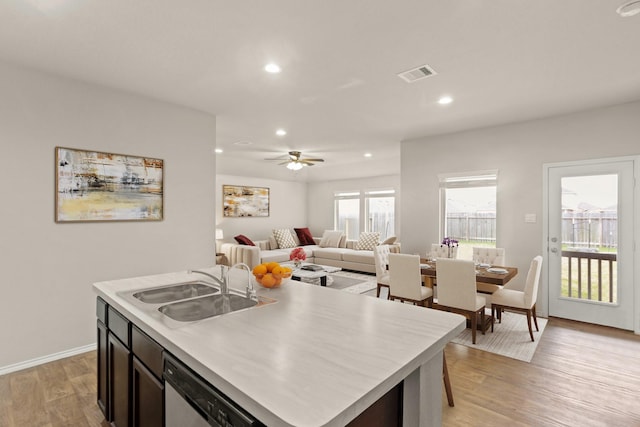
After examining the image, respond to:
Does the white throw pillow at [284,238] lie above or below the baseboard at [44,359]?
above

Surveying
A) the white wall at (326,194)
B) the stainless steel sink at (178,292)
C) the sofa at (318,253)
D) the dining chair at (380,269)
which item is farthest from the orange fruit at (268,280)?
the white wall at (326,194)

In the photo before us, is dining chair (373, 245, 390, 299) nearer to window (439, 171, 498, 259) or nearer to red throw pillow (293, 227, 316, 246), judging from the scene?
window (439, 171, 498, 259)

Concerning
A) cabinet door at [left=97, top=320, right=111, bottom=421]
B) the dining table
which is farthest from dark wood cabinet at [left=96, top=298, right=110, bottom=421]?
the dining table

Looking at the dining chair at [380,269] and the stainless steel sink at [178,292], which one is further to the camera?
the dining chair at [380,269]

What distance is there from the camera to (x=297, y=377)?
0.93 m

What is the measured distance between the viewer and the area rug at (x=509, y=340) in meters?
3.16

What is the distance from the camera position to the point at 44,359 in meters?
2.89

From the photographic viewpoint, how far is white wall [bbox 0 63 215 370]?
8.98 ft

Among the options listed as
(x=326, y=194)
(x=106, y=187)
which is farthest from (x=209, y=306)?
(x=326, y=194)

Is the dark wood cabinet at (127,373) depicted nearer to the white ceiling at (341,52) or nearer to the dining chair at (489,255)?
the white ceiling at (341,52)

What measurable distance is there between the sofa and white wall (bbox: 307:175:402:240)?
59 cm

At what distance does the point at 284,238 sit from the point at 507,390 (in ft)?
20.6

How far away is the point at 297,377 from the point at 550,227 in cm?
453

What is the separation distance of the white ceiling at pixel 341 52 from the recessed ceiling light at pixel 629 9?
0.06 m
